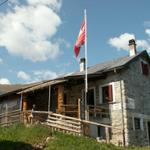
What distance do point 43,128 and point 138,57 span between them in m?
10.5

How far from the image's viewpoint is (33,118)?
21703 mm

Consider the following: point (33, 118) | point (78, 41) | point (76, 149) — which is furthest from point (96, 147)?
point (78, 41)

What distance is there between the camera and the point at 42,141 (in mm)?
17141

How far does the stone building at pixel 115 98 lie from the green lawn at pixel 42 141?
3.54m

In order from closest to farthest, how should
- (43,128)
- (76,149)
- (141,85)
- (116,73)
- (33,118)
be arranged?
1. (76,149)
2. (43,128)
3. (33,118)
4. (116,73)
5. (141,85)

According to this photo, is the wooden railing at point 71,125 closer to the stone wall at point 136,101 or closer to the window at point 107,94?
the stone wall at point 136,101

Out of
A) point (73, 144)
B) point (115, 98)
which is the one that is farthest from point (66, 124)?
point (115, 98)

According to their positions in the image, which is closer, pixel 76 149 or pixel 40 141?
pixel 76 149

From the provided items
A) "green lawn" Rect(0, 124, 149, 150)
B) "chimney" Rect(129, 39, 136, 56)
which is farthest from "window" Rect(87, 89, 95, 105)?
"green lawn" Rect(0, 124, 149, 150)

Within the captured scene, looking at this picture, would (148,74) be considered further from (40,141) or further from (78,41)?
(40,141)

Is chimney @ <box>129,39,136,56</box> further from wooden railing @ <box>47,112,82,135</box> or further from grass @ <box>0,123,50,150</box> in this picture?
grass @ <box>0,123,50,150</box>

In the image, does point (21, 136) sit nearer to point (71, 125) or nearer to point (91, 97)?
point (71, 125)

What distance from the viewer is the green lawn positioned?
1612cm

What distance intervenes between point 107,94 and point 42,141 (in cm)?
788
